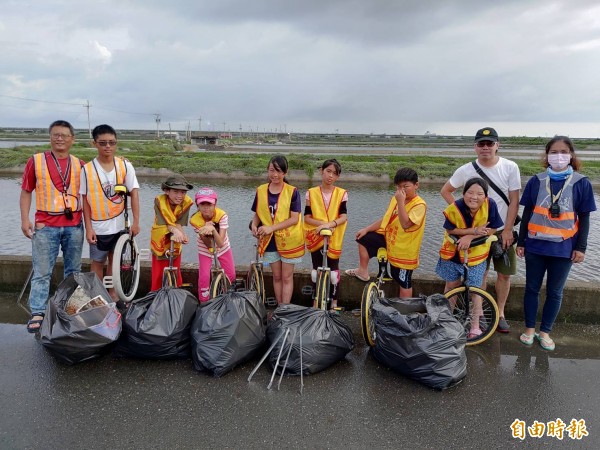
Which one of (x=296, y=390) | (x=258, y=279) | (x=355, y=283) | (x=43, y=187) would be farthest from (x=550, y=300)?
(x=43, y=187)

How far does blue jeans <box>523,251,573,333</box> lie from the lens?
3.43 m

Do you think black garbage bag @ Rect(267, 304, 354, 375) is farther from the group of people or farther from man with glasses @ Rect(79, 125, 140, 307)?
man with glasses @ Rect(79, 125, 140, 307)

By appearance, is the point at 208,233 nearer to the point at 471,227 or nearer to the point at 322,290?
the point at 322,290

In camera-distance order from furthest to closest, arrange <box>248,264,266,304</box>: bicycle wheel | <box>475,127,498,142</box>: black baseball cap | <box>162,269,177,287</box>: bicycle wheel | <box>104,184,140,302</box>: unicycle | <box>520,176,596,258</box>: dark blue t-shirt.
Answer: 1. <box>248,264,266,304</box>: bicycle wheel
2. <box>162,269,177,287</box>: bicycle wheel
3. <box>104,184,140,302</box>: unicycle
4. <box>475,127,498,142</box>: black baseball cap
5. <box>520,176,596,258</box>: dark blue t-shirt

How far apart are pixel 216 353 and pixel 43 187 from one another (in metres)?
2.34

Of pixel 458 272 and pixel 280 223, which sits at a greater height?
pixel 280 223

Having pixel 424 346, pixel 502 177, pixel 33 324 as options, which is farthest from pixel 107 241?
pixel 502 177

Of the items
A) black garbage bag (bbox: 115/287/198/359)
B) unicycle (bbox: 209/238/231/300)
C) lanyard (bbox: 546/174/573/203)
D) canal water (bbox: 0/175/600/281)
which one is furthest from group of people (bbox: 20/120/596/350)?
canal water (bbox: 0/175/600/281)

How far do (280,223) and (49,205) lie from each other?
7.23 ft

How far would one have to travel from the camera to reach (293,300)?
4.62m

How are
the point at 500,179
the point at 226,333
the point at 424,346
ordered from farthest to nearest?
the point at 500,179
the point at 226,333
the point at 424,346

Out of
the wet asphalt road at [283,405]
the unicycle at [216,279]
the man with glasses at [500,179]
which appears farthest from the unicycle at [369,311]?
the unicycle at [216,279]

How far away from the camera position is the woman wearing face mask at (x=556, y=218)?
3295 millimetres

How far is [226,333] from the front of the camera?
3.06m
